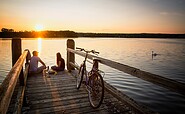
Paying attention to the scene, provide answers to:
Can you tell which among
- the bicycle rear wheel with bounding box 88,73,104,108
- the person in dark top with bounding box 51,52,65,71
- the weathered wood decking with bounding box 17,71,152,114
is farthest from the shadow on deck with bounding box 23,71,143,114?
the person in dark top with bounding box 51,52,65,71

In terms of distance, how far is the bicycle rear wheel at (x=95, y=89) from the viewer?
13.3 feet

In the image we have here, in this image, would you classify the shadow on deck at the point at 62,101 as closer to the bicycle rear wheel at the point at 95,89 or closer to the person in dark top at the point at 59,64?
the bicycle rear wheel at the point at 95,89

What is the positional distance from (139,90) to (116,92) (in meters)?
8.69

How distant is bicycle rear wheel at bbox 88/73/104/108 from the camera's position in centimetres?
405

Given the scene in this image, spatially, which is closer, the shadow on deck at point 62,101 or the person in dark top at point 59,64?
the shadow on deck at point 62,101

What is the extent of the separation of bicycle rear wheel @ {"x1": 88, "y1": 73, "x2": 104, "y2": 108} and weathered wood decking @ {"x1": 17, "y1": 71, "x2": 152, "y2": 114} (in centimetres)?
17

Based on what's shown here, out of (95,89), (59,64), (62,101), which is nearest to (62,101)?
(62,101)

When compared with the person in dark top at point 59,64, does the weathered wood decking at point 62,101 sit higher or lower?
lower

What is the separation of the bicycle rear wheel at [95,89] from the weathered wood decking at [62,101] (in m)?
0.17

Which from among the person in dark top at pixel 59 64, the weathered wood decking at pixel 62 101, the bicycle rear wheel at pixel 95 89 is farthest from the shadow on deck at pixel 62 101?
the person in dark top at pixel 59 64

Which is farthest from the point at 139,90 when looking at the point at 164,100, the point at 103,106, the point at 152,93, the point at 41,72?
the point at 103,106

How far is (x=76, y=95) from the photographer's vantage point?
16.6 ft

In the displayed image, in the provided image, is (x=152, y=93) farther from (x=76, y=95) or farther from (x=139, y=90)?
(x=76, y=95)

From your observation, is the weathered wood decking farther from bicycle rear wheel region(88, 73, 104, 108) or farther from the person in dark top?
the person in dark top
